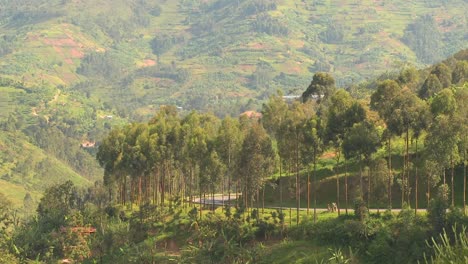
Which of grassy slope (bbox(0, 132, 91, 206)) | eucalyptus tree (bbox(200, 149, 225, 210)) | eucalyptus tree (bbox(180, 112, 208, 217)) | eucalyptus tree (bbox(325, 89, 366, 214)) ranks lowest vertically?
grassy slope (bbox(0, 132, 91, 206))

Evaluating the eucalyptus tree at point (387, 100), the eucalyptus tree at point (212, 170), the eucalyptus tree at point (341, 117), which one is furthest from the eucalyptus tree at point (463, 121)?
the eucalyptus tree at point (212, 170)

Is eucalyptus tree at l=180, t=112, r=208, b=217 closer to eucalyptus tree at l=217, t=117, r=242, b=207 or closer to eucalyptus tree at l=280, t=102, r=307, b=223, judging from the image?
eucalyptus tree at l=217, t=117, r=242, b=207

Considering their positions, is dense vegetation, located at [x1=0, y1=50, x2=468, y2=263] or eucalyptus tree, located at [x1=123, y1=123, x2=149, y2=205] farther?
eucalyptus tree, located at [x1=123, y1=123, x2=149, y2=205]

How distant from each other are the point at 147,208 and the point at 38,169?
11315cm

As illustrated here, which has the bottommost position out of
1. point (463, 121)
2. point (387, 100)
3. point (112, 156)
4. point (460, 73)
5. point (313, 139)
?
point (112, 156)

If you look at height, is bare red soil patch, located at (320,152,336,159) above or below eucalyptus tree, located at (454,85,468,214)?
below

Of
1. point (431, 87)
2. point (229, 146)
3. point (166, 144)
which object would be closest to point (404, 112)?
point (229, 146)

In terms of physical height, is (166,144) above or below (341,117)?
below

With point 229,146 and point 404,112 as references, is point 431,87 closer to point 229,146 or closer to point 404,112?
point 229,146

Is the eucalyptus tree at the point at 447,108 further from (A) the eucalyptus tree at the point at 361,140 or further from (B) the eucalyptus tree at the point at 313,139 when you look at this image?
(B) the eucalyptus tree at the point at 313,139

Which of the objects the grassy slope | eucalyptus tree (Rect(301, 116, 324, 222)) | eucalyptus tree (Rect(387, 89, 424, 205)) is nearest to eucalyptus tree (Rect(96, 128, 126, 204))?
eucalyptus tree (Rect(301, 116, 324, 222))

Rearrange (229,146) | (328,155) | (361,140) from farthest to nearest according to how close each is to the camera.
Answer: (328,155) → (229,146) → (361,140)

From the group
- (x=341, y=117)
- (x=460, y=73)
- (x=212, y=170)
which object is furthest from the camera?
(x=460, y=73)

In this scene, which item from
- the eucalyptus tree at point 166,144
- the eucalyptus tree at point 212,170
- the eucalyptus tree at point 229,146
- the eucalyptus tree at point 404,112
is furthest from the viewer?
the eucalyptus tree at point 166,144
